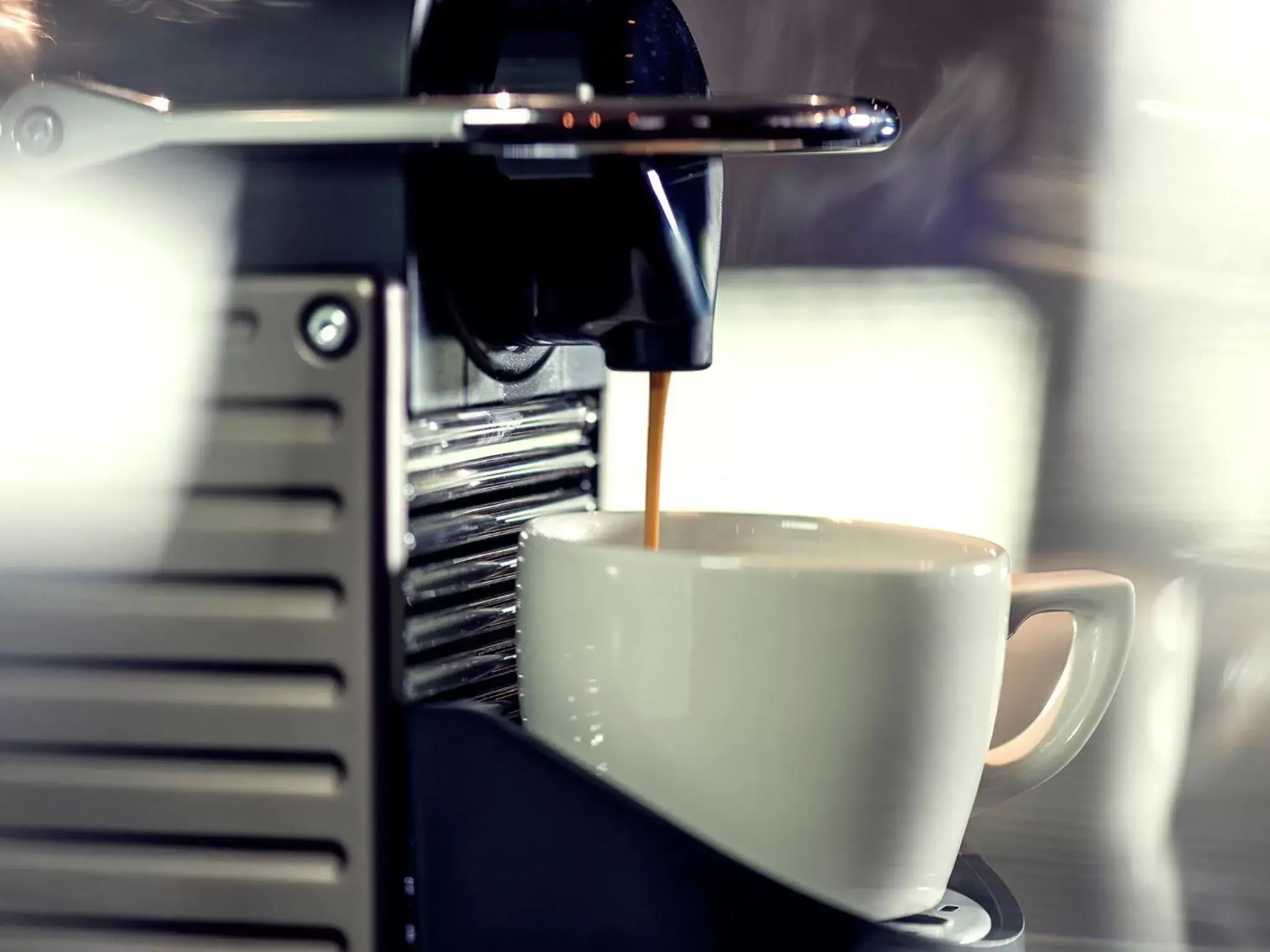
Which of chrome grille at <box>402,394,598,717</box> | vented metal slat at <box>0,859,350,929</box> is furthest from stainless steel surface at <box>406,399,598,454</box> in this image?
vented metal slat at <box>0,859,350,929</box>

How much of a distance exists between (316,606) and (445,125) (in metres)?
0.11

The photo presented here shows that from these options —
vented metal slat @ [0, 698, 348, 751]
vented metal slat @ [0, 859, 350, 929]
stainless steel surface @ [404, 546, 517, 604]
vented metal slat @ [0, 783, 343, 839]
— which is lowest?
vented metal slat @ [0, 859, 350, 929]

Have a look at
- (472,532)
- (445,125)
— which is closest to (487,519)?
(472,532)

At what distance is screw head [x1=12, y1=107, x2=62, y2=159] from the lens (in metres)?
0.32

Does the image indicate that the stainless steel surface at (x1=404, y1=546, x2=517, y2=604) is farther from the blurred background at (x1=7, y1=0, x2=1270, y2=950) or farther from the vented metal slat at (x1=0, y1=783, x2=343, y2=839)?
the blurred background at (x1=7, y1=0, x2=1270, y2=950)

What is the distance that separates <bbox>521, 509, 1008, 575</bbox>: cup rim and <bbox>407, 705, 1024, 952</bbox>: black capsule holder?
0.17ft

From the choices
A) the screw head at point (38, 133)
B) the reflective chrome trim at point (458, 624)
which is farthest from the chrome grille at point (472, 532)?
the screw head at point (38, 133)

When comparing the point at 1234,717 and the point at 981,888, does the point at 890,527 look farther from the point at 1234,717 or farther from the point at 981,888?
the point at 1234,717

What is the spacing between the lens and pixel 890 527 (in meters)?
0.39

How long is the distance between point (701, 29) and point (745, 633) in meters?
0.31

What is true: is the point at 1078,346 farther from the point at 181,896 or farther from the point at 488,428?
the point at 181,896

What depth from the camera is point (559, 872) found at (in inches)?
13.0

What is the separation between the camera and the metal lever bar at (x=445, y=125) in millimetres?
299

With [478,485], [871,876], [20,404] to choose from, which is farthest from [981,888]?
[20,404]
